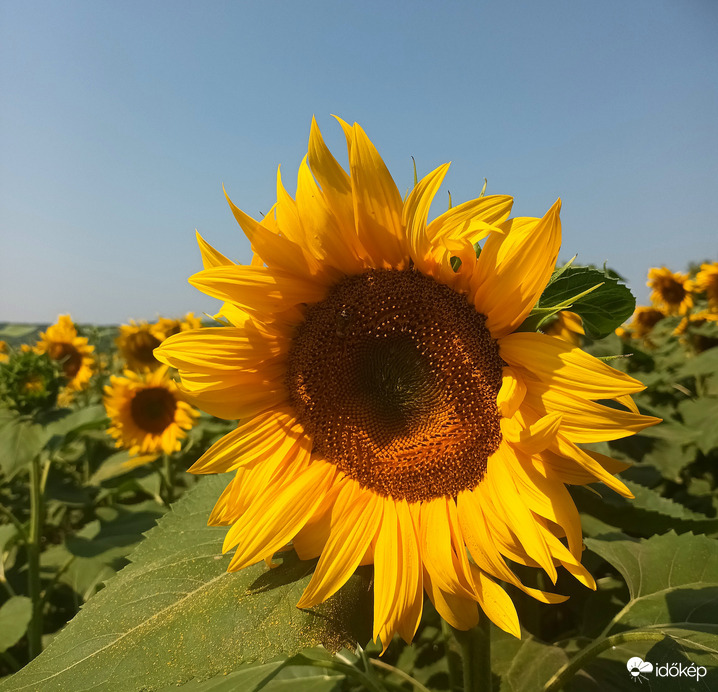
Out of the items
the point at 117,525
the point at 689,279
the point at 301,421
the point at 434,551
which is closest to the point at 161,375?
the point at 117,525

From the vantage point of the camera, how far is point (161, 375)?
518 centimetres

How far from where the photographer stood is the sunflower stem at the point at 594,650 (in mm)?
1446

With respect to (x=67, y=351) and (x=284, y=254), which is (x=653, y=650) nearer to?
(x=284, y=254)

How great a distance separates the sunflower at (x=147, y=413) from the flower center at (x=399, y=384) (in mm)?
3550

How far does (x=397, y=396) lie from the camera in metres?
1.73

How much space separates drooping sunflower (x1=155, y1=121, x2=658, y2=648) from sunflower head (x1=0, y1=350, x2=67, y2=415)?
3094 mm

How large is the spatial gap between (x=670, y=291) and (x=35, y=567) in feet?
26.3

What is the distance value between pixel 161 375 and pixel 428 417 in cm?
409

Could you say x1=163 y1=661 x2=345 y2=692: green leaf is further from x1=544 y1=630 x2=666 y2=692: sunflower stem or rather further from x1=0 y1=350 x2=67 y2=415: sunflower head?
x1=0 y1=350 x2=67 y2=415: sunflower head

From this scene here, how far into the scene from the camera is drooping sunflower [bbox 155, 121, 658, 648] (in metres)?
1.25

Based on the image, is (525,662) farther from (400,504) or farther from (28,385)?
(28,385)

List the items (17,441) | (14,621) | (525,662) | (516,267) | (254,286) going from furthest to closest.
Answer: (17,441)
(14,621)
(525,662)
(254,286)
(516,267)

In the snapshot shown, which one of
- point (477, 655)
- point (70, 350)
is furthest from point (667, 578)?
point (70, 350)

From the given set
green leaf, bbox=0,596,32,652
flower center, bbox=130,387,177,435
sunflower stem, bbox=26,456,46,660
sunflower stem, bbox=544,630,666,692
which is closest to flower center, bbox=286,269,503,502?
sunflower stem, bbox=544,630,666,692
